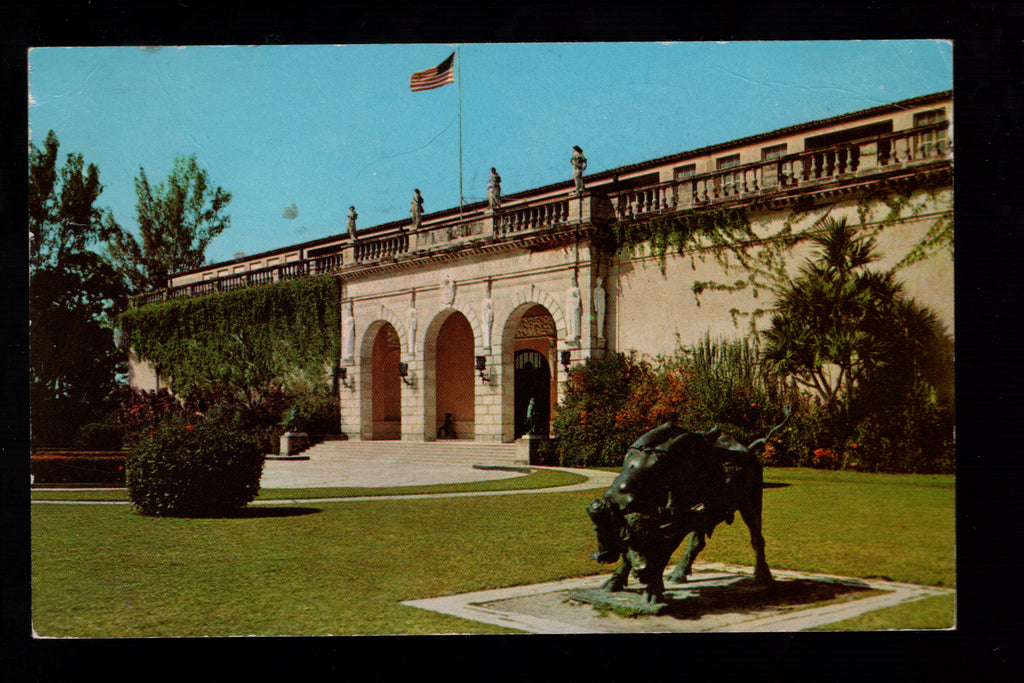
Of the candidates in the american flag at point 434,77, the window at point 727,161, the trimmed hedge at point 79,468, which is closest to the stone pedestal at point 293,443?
the trimmed hedge at point 79,468

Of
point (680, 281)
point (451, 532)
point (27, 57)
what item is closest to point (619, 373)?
point (680, 281)

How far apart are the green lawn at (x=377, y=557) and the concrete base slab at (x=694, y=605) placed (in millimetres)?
174

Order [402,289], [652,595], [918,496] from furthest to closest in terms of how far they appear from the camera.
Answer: [402,289] < [918,496] < [652,595]

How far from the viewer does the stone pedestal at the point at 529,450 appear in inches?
680

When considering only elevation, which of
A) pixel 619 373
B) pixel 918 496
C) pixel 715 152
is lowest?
pixel 918 496

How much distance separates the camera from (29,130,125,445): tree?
10.8 meters

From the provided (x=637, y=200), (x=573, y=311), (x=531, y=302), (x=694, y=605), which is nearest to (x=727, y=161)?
(x=637, y=200)

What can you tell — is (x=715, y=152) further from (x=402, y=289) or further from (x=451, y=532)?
(x=451, y=532)

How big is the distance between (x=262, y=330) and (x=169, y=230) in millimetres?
11007

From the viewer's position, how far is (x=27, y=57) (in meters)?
8.20

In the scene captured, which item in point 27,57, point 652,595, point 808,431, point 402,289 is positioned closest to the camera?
point 652,595

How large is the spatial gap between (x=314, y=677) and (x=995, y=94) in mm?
8510

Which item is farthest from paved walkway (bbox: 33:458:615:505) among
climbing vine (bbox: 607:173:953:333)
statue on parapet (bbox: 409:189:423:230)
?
statue on parapet (bbox: 409:189:423:230)

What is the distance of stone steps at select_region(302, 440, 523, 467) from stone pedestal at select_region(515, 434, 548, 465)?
0.19 m
